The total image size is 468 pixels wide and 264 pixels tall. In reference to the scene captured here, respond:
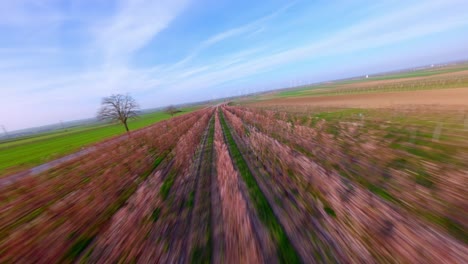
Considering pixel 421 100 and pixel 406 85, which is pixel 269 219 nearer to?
pixel 421 100

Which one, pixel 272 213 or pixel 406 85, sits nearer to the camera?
pixel 272 213

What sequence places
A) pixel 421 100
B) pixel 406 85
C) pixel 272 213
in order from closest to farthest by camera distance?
pixel 272 213, pixel 421 100, pixel 406 85

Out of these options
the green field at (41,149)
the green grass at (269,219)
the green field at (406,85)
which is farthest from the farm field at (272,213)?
the green field at (406,85)

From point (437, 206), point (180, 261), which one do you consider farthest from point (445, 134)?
point (180, 261)

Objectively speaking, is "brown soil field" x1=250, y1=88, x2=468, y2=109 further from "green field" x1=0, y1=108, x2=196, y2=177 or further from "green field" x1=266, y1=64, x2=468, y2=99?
"green field" x1=0, y1=108, x2=196, y2=177

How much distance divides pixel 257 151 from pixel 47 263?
8.30 meters

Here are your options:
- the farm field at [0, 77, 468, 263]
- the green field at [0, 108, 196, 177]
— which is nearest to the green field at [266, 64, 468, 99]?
the farm field at [0, 77, 468, 263]

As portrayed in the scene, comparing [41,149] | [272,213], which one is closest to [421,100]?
[272,213]

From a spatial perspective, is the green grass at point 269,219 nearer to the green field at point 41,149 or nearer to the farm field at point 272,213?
the farm field at point 272,213

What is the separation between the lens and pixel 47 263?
150 inches

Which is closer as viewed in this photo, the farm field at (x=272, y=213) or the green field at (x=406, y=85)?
the farm field at (x=272, y=213)

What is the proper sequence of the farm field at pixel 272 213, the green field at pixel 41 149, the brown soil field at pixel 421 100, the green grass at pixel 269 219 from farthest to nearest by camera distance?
1. the green field at pixel 41 149
2. the brown soil field at pixel 421 100
3. the farm field at pixel 272 213
4. the green grass at pixel 269 219

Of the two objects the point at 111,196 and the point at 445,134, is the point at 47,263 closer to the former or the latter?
the point at 111,196

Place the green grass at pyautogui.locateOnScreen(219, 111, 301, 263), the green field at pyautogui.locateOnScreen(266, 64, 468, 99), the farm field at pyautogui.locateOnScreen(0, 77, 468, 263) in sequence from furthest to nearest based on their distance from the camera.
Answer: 1. the green field at pyautogui.locateOnScreen(266, 64, 468, 99)
2. the farm field at pyautogui.locateOnScreen(0, 77, 468, 263)
3. the green grass at pyautogui.locateOnScreen(219, 111, 301, 263)
